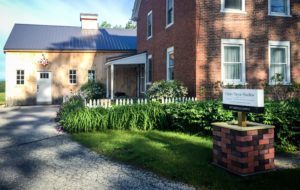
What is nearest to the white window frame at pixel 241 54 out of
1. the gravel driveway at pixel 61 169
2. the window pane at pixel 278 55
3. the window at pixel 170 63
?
the window pane at pixel 278 55

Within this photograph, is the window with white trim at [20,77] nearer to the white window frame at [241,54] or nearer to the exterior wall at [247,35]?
the exterior wall at [247,35]

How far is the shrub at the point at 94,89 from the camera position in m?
22.8

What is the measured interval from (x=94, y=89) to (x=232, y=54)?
487 inches

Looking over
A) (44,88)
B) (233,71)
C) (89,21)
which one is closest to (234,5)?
(233,71)

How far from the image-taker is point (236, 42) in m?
13.6

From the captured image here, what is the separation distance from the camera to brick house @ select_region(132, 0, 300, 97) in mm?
13312

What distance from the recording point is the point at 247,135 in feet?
18.8

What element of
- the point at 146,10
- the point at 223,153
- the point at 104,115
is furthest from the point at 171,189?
the point at 146,10

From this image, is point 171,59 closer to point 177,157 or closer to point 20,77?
point 177,157

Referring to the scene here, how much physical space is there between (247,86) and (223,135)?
26.2ft

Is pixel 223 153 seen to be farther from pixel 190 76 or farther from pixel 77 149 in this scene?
pixel 190 76

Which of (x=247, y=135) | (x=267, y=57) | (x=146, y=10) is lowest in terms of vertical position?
(x=247, y=135)

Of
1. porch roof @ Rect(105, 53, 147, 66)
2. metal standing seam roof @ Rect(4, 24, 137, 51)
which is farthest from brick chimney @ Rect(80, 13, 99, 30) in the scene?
porch roof @ Rect(105, 53, 147, 66)

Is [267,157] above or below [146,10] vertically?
below
